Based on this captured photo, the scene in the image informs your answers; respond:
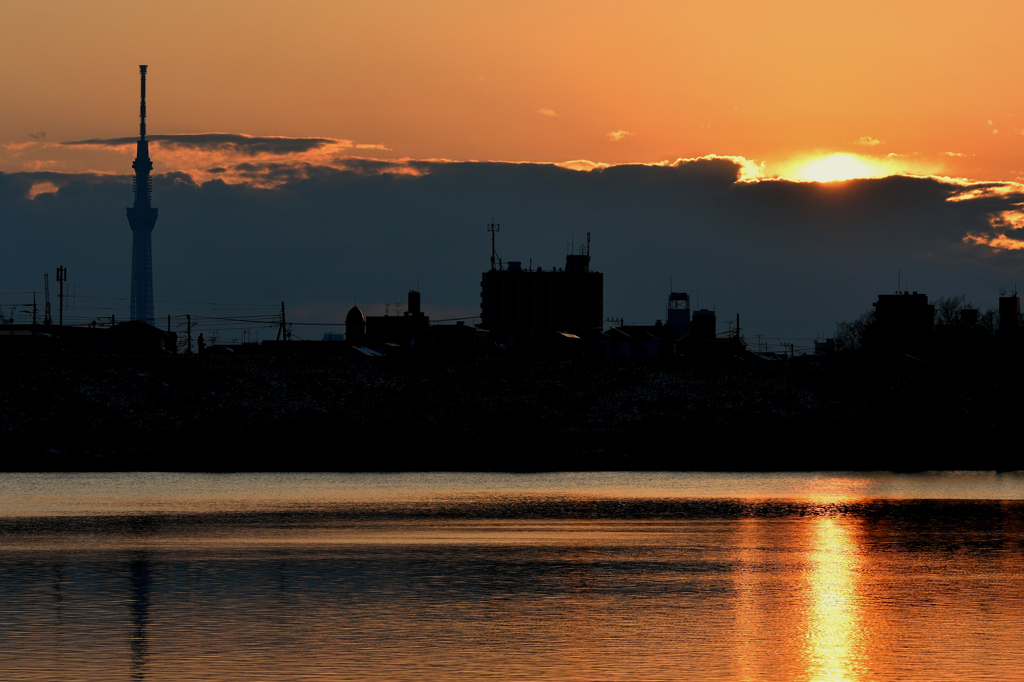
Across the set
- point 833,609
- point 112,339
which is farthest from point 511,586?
point 112,339

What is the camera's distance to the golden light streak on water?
29047 mm

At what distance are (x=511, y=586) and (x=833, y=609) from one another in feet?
34.8

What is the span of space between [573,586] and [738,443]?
6703 cm

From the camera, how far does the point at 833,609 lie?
122 ft

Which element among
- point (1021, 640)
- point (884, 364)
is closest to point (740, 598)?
point (1021, 640)

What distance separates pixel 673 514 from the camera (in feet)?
208

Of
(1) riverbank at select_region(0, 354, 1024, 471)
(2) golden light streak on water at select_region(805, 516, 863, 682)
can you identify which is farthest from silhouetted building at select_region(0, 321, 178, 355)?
(2) golden light streak on water at select_region(805, 516, 863, 682)

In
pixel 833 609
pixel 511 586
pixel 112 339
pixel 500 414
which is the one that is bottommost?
pixel 833 609

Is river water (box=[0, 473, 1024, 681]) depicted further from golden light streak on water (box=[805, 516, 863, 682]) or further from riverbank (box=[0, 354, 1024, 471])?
riverbank (box=[0, 354, 1024, 471])

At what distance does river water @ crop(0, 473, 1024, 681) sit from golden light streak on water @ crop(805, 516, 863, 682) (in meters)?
0.13

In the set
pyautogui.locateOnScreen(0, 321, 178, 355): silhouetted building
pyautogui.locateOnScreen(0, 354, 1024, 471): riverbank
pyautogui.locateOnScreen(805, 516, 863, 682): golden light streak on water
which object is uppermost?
pyautogui.locateOnScreen(0, 321, 178, 355): silhouetted building

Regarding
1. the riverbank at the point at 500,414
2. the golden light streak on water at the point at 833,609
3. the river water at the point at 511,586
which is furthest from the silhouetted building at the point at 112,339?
the golden light streak on water at the point at 833,609

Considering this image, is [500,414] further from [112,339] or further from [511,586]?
[112,339]

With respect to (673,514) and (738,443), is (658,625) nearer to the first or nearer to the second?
(673,514)
